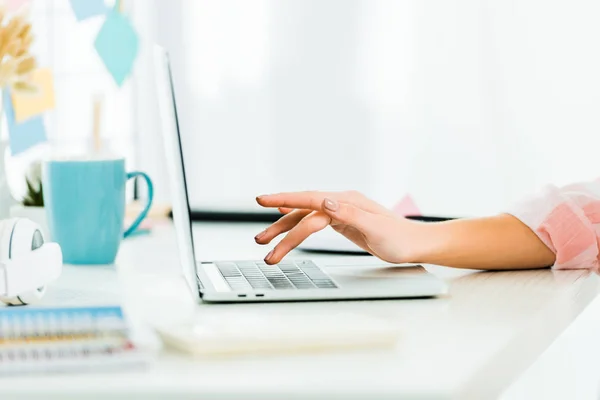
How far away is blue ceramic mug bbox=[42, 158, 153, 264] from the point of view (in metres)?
1.14

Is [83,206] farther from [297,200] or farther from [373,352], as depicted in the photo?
[373,352]

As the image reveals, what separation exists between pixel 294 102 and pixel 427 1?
1.38ft

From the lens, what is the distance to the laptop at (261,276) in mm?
903

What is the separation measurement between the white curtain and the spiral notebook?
1.58m

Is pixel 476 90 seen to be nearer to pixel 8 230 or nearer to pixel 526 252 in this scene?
pixel 526 252

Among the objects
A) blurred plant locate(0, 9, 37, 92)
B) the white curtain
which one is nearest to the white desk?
blurred plant locate(0, 9, 37, 92)

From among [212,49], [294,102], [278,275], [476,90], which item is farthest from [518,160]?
[278,275]

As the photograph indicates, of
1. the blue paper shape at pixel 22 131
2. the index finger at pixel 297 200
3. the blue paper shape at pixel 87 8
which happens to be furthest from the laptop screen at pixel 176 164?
the blue paper shape at pixel 87 8

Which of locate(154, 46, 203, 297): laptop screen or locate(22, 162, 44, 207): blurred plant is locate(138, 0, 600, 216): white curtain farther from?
locate(154, 46, 203, 297): laptop screen

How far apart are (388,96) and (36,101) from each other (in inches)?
38.7

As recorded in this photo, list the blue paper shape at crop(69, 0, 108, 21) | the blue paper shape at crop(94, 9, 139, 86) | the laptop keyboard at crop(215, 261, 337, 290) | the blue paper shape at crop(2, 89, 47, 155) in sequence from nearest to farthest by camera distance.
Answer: the laptop keyboard at crop(215, 261, 337, 290) → the blue paper shape at crop(2, 89, 47, 155) → the blue paper shape at crop(69, 0, 108, 21) → the blue paper shape at crop(94, 9, 139, 86)

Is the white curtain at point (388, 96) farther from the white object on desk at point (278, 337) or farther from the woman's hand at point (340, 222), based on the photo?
the white object on desk at point (278, 337)

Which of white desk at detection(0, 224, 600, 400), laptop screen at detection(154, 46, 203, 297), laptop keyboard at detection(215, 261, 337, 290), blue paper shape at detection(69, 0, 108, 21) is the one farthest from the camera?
blue paper shape at detection(69, 0, 108, 21)

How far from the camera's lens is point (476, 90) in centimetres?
240
